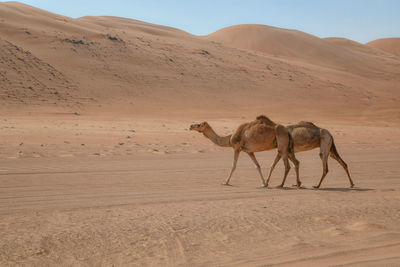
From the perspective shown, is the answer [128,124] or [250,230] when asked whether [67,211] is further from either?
[128,124]

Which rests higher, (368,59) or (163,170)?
(368,59)

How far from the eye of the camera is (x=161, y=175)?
12.1 m

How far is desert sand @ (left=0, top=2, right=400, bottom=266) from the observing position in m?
6.02

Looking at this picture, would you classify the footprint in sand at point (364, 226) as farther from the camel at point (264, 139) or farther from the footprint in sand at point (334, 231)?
the camel at point (264, 139)

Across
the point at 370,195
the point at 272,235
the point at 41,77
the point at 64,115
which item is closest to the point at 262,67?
the point at 41,77

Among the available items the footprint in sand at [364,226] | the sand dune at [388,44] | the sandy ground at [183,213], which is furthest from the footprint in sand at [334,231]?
the sand dune at [388,44]

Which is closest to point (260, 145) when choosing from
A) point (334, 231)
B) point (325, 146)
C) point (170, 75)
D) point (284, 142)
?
point (284, 142)

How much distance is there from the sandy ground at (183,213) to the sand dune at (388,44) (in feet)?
443

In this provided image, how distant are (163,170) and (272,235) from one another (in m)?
6.63

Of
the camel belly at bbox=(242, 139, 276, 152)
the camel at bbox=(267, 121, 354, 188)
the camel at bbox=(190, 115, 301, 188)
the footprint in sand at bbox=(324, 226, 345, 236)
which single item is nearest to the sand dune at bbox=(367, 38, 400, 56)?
the camel at bbox=(267, 121, 354, 188)

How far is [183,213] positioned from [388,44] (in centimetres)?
15118

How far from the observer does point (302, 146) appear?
1114cm

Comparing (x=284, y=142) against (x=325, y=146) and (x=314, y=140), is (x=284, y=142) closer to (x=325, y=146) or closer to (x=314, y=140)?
(x=314, y=140)

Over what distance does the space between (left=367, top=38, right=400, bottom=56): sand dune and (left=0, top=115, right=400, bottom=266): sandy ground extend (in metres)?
135
